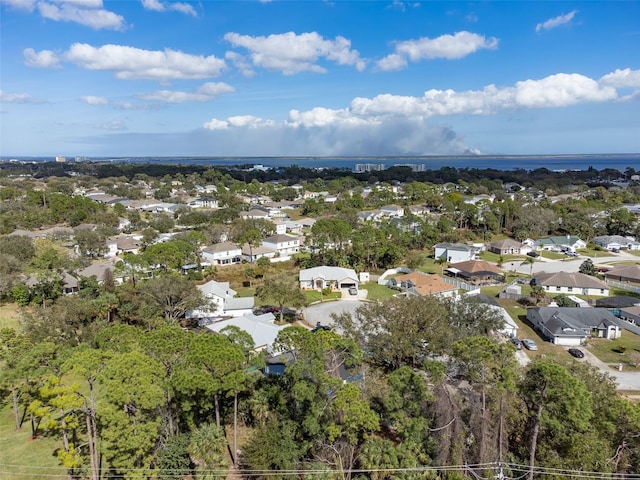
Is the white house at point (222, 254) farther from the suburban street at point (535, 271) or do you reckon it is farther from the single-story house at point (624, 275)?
the single-story house at point (624, 275)

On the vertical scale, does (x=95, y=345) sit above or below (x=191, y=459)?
above

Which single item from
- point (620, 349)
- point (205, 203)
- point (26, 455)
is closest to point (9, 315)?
point (26, 455)

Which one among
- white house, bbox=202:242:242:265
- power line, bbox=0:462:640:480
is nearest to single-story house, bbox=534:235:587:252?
white house, bbox=202:242:242:265

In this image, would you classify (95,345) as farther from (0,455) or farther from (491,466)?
(491,466)

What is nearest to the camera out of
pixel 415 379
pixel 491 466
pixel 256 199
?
pixel 491 466

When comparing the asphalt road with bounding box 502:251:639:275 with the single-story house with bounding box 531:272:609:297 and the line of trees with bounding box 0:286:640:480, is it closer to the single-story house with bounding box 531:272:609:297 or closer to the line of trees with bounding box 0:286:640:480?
the single-story house with bounding box 531:272:609:297

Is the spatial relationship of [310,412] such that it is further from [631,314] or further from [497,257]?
[497,257]

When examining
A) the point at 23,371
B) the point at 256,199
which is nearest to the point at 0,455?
the point at 23,371
